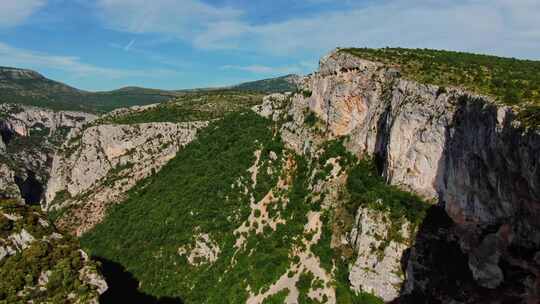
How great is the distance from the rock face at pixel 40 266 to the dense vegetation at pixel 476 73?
37511mm

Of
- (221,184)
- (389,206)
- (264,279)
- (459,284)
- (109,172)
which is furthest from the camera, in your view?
(109,172)

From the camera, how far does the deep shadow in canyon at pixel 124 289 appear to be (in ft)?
220

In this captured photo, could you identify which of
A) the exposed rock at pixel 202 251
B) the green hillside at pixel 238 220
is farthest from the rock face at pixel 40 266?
the exposed rock at pixel 202 251

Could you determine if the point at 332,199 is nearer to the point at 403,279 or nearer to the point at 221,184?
the point at 403,279

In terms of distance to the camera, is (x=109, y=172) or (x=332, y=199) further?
(x=109, y=172)

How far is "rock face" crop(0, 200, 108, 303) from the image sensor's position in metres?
34.2

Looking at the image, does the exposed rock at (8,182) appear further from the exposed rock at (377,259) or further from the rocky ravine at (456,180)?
the exposed rock at (377,259)

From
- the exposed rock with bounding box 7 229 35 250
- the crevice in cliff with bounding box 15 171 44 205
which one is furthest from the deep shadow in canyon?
the crevice in cliff with bounding box 15 171 44 205

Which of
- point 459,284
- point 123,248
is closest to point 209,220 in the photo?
point 123,248

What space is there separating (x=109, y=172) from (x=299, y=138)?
2632 inches

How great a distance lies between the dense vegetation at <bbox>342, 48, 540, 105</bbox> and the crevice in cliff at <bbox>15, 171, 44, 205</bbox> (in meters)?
133

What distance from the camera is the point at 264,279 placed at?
56562 mm

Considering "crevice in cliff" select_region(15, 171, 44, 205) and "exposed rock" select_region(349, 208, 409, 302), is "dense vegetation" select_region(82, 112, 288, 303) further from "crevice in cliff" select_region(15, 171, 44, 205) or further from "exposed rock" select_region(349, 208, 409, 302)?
"crevice in cliff" select_region(15, 171, 44, 205)

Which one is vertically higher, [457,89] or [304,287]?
[457,89]
